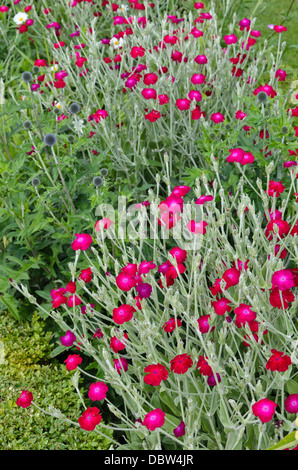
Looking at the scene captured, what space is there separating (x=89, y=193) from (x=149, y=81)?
0.75 meters

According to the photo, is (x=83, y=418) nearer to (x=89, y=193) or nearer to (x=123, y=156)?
(x=89, y=193)

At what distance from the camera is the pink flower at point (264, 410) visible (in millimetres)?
1590

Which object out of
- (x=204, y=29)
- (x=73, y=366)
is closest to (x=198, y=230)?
(x=73, y=366)

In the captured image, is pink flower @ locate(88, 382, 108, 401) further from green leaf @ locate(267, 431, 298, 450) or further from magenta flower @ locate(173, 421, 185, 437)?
green leaf @ locate(267, 431, 298, 450)

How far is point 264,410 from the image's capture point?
1606mm

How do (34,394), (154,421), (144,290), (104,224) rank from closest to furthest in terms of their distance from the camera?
(154,421)
(144,290)
(104,224)
(34,394)

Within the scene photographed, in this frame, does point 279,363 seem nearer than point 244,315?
Yes

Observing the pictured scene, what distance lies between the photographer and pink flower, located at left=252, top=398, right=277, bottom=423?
5.22ft

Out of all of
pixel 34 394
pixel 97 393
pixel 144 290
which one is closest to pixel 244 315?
pixel 144 290

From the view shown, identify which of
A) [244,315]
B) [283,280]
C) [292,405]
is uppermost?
[283,280]

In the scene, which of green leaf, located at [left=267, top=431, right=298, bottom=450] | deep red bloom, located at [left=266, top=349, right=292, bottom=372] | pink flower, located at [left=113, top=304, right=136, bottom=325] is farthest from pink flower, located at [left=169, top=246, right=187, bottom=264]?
green leaf, located at [left=267, top=431, right=298, bottom=450]

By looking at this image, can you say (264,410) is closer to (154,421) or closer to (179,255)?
(154,421)

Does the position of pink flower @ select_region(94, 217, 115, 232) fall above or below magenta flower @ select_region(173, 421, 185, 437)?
above

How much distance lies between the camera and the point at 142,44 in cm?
341
